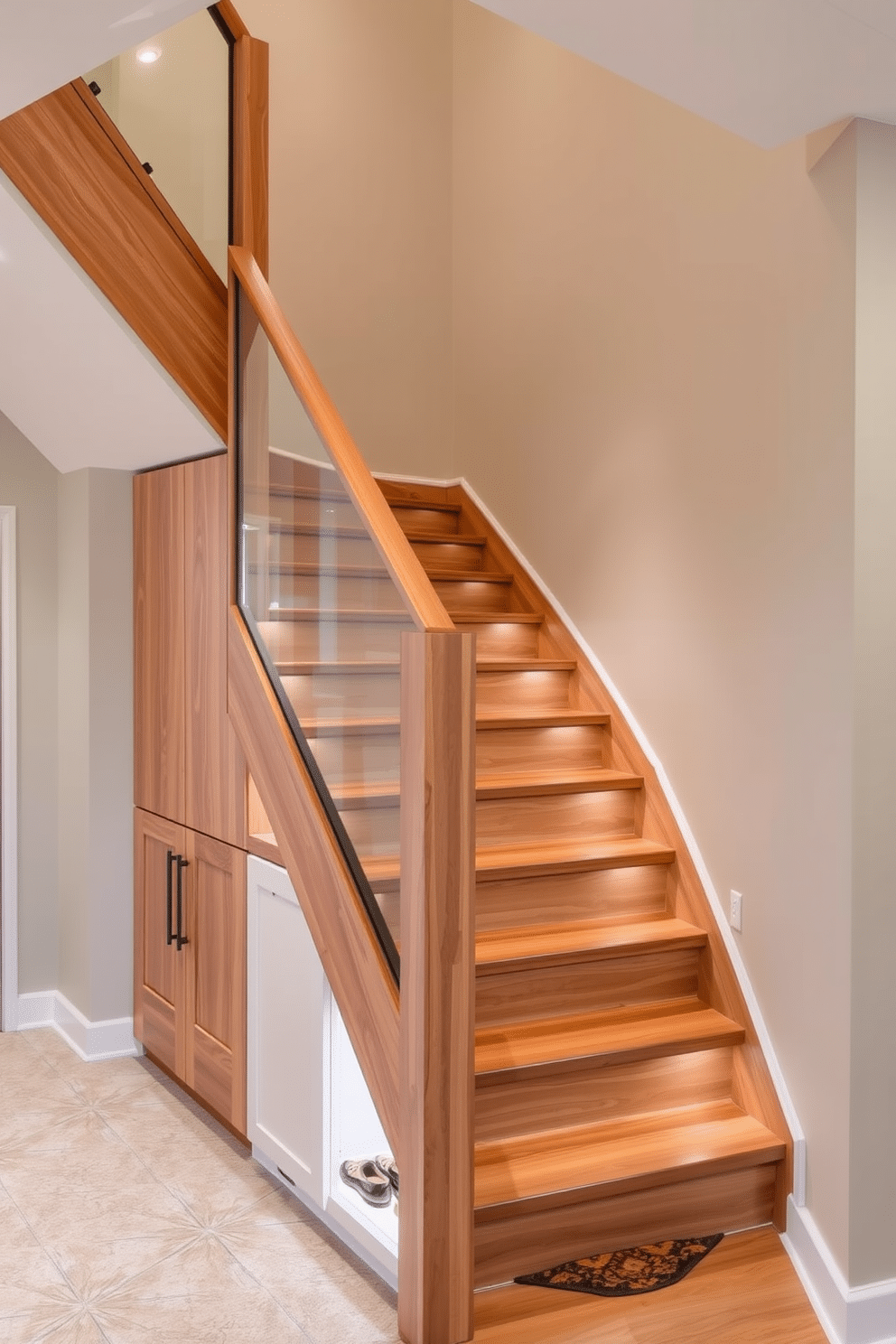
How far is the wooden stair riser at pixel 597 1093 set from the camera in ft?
9.16

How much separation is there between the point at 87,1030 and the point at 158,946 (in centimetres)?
48

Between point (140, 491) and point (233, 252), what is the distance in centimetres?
107

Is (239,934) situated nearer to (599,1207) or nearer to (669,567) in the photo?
(599,1207)

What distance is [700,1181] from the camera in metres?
2.76

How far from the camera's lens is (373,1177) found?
9.37 ft

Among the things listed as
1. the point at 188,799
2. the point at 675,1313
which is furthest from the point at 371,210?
the point at 675,1313

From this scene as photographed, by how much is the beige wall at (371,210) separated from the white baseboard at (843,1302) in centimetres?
344

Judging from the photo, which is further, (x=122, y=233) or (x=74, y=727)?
(x=74, y=727)

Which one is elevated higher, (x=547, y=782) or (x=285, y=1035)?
(x=547, y=782)

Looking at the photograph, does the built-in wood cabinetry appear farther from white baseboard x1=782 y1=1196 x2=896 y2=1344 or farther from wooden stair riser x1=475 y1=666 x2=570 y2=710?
white baseboard x1=782 y1=1196 x2=896 y2=1344

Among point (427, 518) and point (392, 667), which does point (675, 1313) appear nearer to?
point (392, 667)

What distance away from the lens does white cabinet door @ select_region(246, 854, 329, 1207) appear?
294 cm

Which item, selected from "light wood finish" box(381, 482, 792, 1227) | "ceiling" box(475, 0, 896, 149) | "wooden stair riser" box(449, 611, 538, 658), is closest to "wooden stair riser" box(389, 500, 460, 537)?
"light wood finish" box(381, 482, 792, 1227)

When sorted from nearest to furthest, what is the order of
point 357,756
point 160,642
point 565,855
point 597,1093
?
point 357,756
point 597,1093
point 565,855
point 160,642
